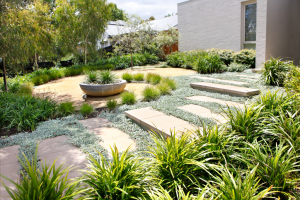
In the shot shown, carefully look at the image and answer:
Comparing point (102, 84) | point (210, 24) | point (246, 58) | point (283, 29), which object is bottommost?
point (102, 84)

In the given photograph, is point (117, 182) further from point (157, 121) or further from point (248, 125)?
point (157, 121)

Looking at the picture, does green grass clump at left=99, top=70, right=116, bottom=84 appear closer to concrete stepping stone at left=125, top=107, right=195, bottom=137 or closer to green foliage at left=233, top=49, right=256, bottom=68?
concrete stepping stone at left=125, top=107, right=195, bottom=137


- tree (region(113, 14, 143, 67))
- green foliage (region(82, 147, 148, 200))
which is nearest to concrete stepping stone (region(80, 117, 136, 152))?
green foliage (region(82, 147, 148, 200))

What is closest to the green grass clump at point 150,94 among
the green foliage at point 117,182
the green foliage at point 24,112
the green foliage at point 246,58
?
the green foliage at point 24,112

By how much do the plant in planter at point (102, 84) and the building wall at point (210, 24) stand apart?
24.4 feet

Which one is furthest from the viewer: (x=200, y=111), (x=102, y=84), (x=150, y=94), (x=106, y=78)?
(x=106, y=78)

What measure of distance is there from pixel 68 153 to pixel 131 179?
1.35 meters

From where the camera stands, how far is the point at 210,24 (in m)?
12.5

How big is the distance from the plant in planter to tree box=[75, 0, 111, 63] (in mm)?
6615

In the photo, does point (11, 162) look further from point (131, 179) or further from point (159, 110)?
point (159, 110)

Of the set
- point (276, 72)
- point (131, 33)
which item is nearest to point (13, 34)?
point (276, 72)

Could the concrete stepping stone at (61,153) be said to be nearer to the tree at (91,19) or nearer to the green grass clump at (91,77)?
the green grass clump at (91,77)

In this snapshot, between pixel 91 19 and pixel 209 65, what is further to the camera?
pixel 91 19

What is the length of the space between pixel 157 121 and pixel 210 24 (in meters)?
10.6
